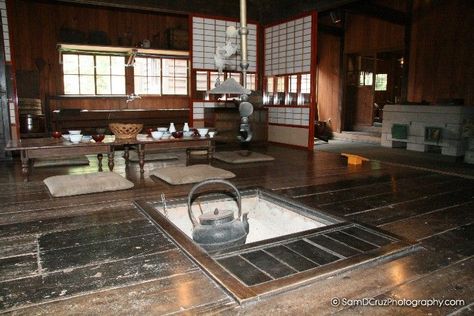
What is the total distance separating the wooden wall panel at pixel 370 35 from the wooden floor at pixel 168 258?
584cm

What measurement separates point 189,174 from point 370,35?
7.13 m

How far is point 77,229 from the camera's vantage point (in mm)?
2473

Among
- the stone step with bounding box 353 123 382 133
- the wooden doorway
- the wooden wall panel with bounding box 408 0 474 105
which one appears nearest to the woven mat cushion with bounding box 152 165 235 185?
the wooden wall panel with bounding box 408 0 474 105

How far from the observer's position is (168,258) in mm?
2010

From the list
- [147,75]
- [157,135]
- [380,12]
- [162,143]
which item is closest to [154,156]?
[157,135]

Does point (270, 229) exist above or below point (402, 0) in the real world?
below

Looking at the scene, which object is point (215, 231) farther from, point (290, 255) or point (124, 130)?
point (124, 130)

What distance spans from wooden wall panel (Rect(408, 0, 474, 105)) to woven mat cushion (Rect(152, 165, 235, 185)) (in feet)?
18.6

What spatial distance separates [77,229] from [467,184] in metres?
3.71

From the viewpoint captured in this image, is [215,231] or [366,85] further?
[366,85]

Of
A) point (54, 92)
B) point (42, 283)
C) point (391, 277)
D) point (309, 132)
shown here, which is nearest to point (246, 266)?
point (391, 277)

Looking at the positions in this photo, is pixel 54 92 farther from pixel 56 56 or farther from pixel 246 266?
pixel 246 266

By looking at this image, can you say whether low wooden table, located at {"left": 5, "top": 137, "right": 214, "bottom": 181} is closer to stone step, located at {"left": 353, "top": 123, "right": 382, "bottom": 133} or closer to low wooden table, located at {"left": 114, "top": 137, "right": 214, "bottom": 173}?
low wooden table, located at {"left": 114, "top": 137, "right": 214, "bottom": 173}

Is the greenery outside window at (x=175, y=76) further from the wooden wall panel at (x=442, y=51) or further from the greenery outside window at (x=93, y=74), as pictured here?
the wooden wall panel at (x=442, y=51)
